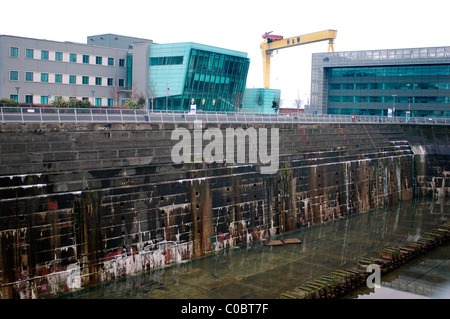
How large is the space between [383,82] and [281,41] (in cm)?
3181

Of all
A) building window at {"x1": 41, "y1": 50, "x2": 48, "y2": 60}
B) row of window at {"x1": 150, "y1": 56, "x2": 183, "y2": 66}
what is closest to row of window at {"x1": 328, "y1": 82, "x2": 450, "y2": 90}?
row of window at {"x1": 150, "y1": 56, "x2": 183, "y2": 66}

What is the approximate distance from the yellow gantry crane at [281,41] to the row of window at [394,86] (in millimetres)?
Result: 9313


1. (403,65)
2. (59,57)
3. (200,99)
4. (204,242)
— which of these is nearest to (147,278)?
(204,242)

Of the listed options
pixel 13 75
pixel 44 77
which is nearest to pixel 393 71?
pixel 44 77

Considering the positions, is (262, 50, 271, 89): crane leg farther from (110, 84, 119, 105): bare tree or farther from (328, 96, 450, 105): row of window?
(110, 84, 119, 105): bare tree

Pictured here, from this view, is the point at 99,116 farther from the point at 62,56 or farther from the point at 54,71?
the point at 62,56

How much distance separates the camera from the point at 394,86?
93.4 meters

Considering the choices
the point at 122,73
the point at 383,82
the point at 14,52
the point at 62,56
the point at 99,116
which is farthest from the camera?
the point at 383,82

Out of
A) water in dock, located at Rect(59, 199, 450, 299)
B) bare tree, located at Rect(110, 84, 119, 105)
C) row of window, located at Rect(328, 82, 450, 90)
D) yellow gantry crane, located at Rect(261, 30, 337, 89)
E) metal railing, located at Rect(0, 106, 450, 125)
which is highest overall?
yellow gantry crane, located at Rect(261, 30, 337, 89)

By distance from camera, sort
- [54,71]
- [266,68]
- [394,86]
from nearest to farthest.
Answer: [54,71]
[394,86]
[266,68]

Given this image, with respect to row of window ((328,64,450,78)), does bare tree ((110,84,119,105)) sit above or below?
below

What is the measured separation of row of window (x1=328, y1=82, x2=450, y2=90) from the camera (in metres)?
89.5

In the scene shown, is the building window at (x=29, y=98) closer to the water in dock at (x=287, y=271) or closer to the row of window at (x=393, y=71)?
the water in dock at (x=287, y=271)

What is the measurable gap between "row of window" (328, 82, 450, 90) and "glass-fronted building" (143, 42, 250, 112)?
2499cm
